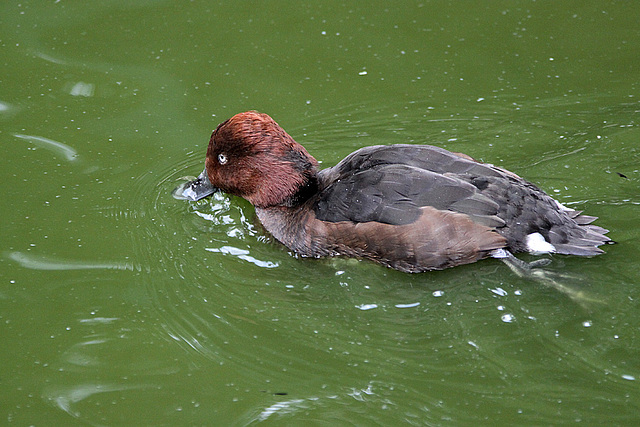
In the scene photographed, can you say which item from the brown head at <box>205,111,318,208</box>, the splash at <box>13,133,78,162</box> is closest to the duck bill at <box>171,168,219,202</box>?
the brown head at <box>205,111,318,208</box>

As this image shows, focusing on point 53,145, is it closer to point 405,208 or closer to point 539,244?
point 405,208

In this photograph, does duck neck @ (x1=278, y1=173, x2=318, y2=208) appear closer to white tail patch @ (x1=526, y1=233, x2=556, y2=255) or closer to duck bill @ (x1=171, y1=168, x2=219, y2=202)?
duck bill @ (x1=171, y1=168, x2=219, y2=202)

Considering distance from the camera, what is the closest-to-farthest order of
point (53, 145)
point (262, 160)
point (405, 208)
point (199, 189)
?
point (405, 208) < point (262, 160) < point (199, 189) < point (53, 145)

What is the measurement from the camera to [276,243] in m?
4.64

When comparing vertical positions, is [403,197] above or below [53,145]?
above

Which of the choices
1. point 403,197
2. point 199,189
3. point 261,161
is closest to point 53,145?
point 199,189

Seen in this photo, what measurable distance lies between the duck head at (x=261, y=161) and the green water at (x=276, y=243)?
0.34 metres

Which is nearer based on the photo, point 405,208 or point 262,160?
point 405,208

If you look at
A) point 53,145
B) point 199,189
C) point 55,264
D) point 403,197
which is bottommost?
point 55,264

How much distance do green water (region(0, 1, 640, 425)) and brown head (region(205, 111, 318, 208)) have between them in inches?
14.2

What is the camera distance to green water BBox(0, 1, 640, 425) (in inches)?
138

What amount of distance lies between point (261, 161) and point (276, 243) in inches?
21.5

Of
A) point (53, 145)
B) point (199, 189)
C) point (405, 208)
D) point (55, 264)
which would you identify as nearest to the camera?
point (405, 208)

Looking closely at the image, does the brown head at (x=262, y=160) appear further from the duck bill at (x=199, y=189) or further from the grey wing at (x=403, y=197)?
the grey wing at (x=403, y=197)
